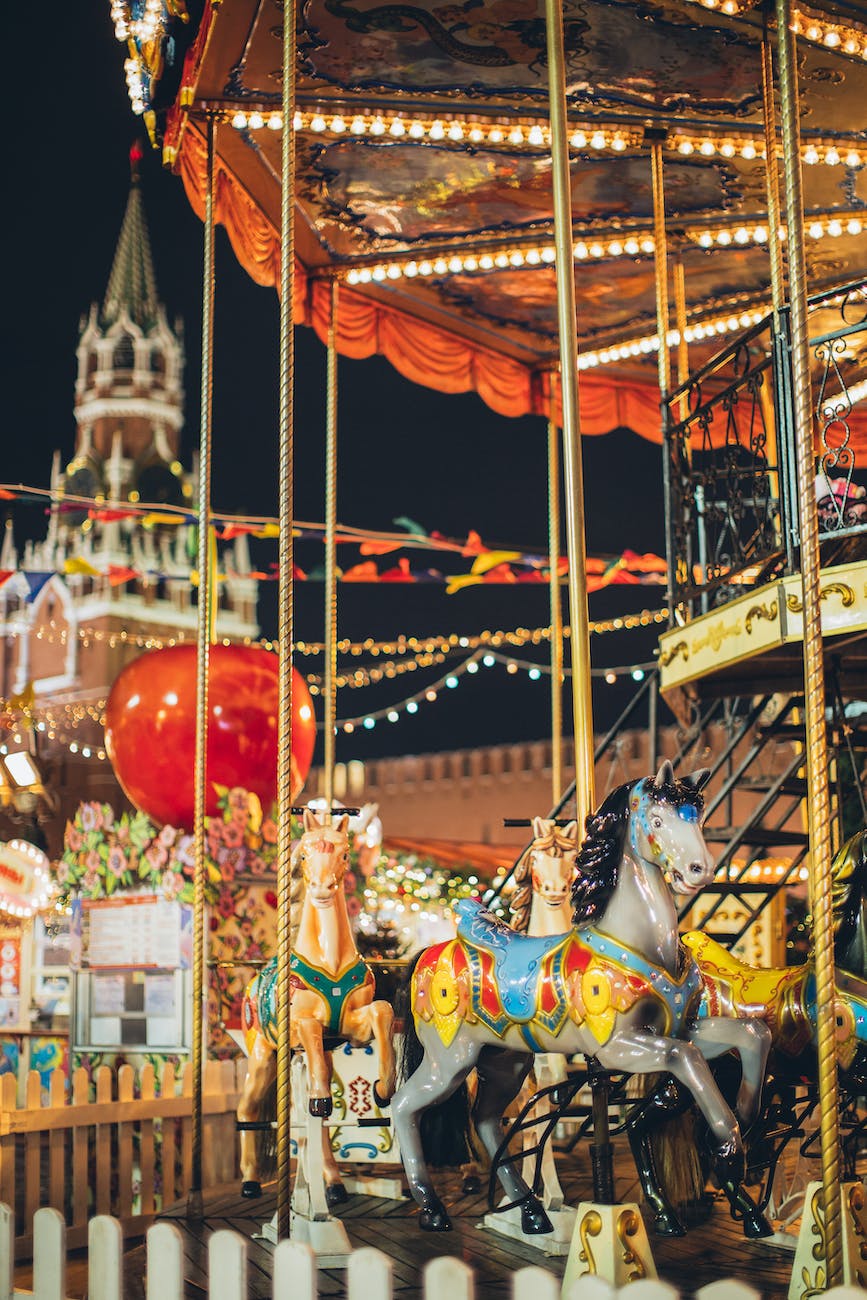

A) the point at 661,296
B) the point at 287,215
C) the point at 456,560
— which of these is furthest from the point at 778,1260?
the point at 456,560

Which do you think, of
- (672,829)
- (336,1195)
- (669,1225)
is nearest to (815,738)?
(672,829)

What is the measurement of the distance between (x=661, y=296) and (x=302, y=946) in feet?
12.4

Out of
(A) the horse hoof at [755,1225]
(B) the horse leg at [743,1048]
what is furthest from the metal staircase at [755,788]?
(A) the horse hoof at [755,1225]

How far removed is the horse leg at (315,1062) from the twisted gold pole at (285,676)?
88 cm

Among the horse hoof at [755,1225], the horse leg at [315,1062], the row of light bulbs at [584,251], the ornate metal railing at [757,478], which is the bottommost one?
the horse hoof at [755,1225]

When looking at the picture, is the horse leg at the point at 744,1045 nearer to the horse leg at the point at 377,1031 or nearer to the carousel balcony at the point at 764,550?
the horse leg at the point at 377,1031

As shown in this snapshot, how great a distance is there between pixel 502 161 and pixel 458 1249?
4974 millimetres

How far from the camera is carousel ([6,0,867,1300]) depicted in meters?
4.03

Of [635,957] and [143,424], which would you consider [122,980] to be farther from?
[143,424]

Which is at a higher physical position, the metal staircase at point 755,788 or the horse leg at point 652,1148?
the metal staircase at point 755,788

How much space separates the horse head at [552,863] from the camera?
5539 millimetres

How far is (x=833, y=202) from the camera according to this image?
8.19 metres

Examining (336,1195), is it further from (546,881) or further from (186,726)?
(186,726)

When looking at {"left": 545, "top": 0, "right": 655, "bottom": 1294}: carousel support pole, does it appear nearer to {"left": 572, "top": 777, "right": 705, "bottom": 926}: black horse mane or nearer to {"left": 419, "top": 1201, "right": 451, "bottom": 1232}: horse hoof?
{"left": 572, "top": 777, "right": 705, "bottom": 926}: black horse mane
